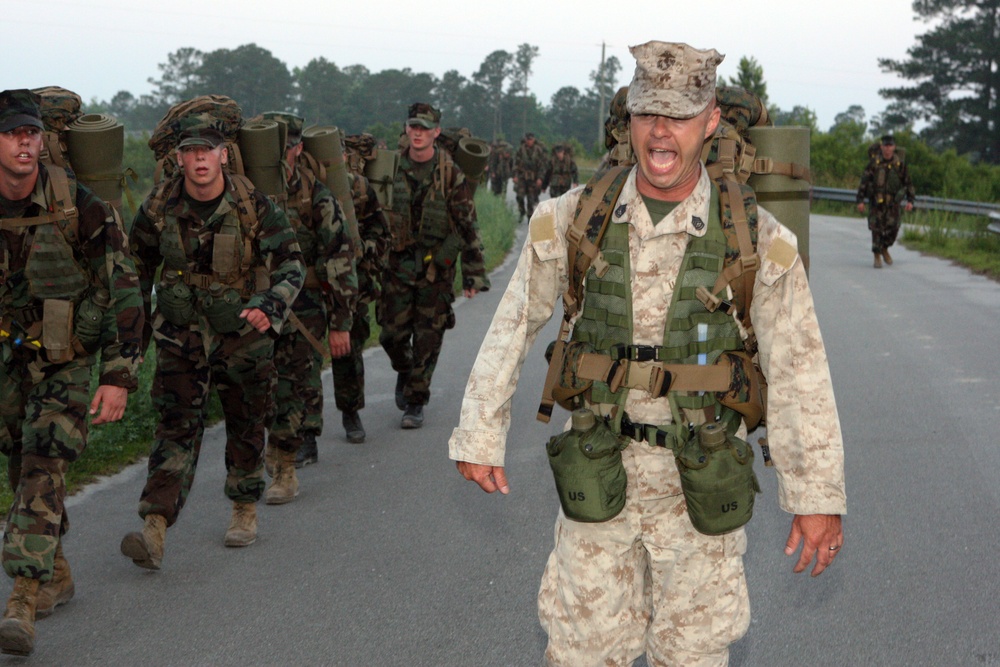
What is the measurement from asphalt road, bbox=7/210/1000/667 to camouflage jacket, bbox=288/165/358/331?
1.09 m

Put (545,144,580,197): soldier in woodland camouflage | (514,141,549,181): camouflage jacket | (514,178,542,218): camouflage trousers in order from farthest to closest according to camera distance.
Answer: (514,178,542,218): camouflage trousers → (514,141,549,181): camouflage jacket → (545,144,580,197): soldier in woodland camouflage

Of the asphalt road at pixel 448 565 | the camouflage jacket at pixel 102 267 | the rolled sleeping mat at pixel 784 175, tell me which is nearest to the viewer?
the rolled sleeping mat at pixel 784 175

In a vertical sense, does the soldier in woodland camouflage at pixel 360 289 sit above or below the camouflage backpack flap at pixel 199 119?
below

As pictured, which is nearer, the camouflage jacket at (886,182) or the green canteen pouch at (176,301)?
the green canteen pouch at (176,301)

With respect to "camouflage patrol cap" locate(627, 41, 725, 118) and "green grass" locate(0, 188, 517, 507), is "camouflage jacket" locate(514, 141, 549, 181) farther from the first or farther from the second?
"camouflage patrol cap" locate(627, 41, 725, 118)

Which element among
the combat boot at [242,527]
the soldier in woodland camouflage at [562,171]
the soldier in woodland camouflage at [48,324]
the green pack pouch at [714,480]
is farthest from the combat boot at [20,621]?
the soldier in woodland camouflage at [562,171]

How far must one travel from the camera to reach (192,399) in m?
5.97

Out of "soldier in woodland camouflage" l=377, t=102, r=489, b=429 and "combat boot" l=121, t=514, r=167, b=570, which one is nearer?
"combat boot" l=121, t=514, r=167, b=570

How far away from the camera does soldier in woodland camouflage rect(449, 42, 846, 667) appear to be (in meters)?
3.44

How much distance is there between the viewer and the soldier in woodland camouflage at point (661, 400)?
11.3ft

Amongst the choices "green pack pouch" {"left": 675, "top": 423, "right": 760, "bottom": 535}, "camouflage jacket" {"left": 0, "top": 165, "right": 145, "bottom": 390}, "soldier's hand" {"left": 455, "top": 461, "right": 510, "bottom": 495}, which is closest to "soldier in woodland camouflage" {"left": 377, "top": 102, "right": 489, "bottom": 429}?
"camouflage jacket" {"left": 0, "top": 165, "right": 145, "bottom": 390}

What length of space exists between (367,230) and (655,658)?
558 centimetres

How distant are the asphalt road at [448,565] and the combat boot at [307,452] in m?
0.10

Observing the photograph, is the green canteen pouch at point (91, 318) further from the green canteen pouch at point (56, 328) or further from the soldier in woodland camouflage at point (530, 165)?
the soldier in woodland camouflage at point (530, 165)
